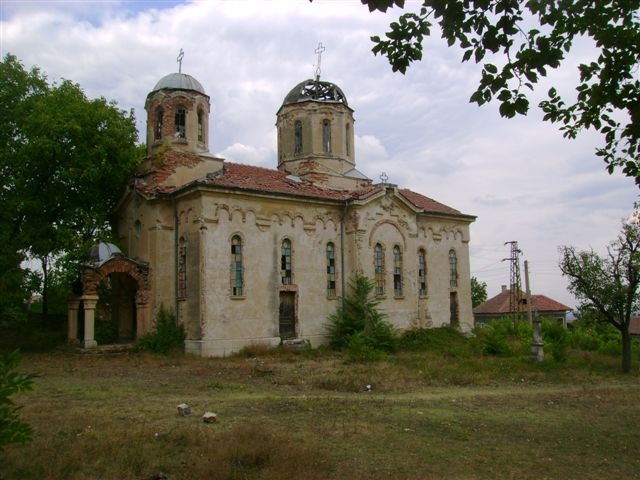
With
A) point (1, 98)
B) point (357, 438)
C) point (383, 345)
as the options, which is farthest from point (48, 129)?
point (357, 438)

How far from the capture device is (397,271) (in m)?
27.2

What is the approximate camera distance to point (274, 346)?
22.8 meters

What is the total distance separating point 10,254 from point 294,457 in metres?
18.5

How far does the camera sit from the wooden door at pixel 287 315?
78.3 ft

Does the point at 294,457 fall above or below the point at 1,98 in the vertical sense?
below

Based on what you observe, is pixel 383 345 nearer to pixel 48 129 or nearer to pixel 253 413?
pixel 253 413

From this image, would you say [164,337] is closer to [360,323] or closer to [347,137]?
[360,323]

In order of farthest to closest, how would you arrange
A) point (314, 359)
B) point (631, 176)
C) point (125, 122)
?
point (125, 122)
point (314, 359)
point (631, 176)

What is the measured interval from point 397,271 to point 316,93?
404 inches

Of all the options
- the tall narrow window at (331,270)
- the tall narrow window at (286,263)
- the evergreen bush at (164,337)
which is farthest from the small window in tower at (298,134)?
the evergreen bush at (164,337)

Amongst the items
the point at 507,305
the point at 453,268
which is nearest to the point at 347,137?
the point at 453,268

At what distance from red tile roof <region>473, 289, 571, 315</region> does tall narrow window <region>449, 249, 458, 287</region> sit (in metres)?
23.6

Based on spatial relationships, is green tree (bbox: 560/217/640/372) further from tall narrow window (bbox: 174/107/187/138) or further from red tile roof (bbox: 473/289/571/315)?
red tile roof (bbox: 473/289/571/315)

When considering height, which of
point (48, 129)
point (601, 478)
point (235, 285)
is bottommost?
point (601, 478)
